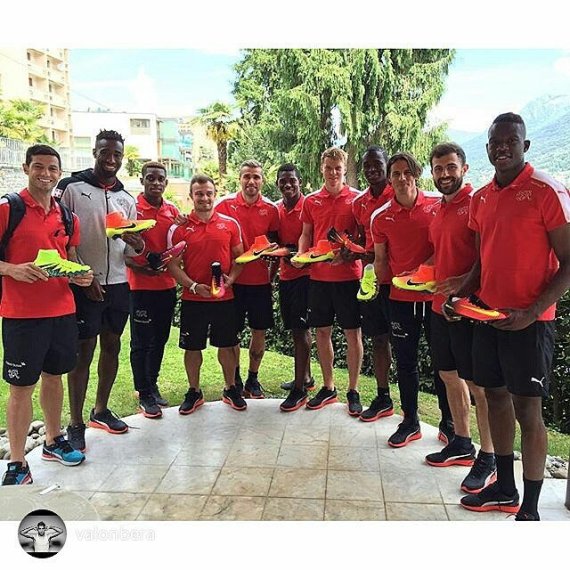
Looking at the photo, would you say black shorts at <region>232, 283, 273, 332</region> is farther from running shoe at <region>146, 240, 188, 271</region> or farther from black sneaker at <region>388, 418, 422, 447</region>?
black sneaker at <region>388, 418, 422, 447</region>

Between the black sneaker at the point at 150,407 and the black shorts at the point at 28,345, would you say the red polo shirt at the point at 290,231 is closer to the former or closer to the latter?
the black sneaker at the point at 150,407

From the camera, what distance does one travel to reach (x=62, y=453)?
117 inches

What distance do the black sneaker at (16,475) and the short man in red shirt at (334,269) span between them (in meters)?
1.85

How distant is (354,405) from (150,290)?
1519mm

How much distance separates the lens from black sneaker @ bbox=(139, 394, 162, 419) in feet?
11.8

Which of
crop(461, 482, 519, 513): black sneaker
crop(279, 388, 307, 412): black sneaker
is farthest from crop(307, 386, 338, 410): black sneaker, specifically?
crop(461, 482, 519, 513): black sneaker

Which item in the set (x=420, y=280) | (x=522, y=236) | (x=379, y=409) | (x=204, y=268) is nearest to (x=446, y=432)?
(x=379, y=409)

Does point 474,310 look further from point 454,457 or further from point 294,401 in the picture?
point 294,401

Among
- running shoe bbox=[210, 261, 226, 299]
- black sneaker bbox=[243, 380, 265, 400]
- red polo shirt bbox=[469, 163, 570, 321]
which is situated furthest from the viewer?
black sneaker bbox=[243, 380, 265, 400]

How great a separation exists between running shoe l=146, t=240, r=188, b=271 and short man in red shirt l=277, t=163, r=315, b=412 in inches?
29.0

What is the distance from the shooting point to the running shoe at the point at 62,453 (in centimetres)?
294

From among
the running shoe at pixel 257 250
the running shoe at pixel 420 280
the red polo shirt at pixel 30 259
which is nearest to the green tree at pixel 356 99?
the running shoe at pixel 257 250
